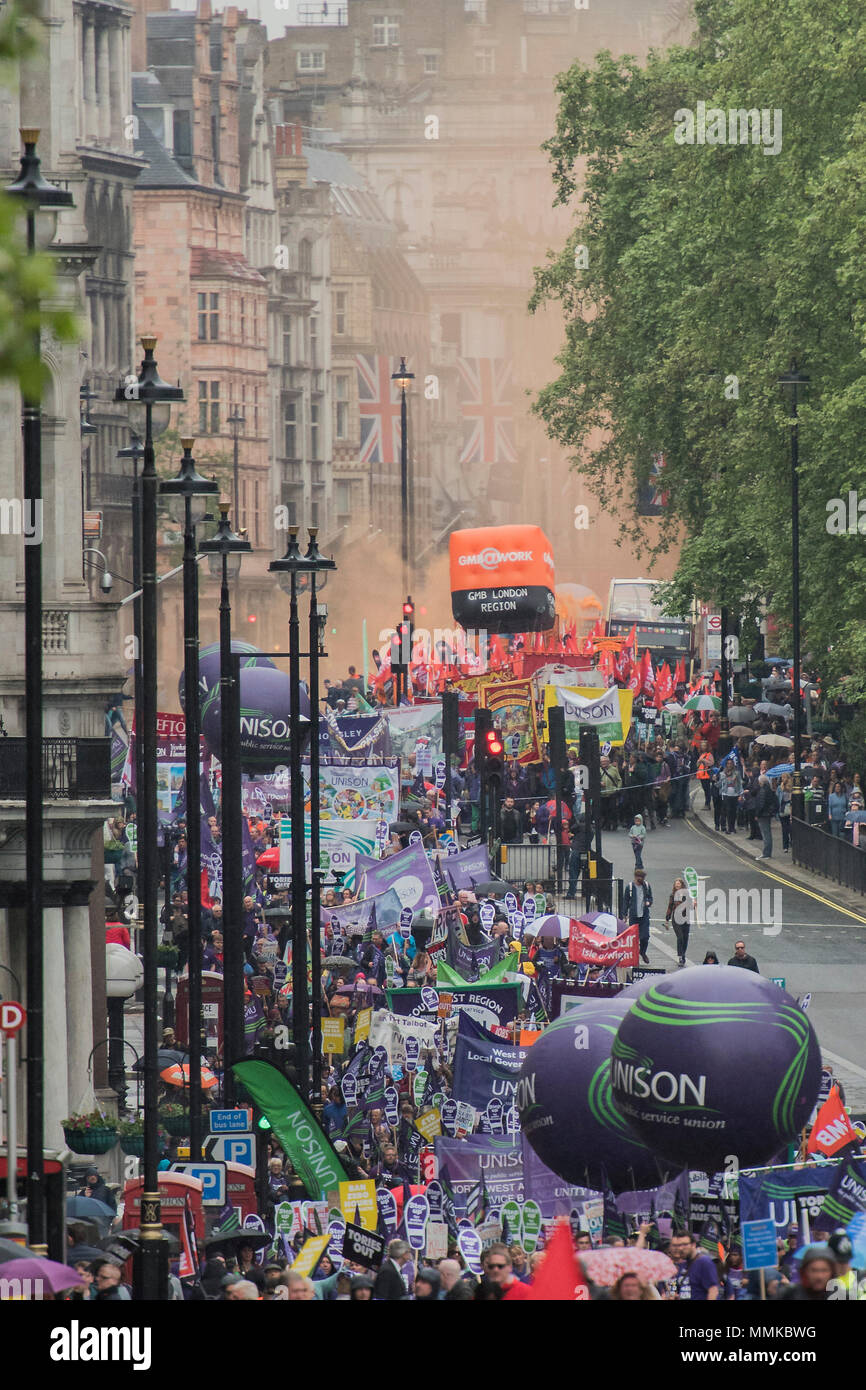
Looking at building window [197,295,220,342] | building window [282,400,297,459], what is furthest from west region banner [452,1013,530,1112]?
building window [282,400,297,459]

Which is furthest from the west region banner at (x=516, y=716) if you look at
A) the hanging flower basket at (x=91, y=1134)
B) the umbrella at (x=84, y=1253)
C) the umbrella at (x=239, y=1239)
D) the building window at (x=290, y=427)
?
the building window at (x=290, y=427)

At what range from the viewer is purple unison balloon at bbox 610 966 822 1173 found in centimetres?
1906

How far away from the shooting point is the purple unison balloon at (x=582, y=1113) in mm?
20203

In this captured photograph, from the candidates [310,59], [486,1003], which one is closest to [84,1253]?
[486,1003]

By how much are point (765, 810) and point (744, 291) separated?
1036 cm

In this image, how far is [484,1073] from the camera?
23250mm

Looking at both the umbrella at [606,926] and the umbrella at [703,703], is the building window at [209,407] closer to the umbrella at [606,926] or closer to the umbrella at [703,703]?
the umbrella at [703,703]

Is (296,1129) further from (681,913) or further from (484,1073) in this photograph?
(681,913)

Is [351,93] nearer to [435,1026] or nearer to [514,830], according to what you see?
[514,830]

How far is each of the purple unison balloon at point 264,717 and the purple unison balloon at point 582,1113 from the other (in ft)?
61.1

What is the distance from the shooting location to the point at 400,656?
6309 centimetres

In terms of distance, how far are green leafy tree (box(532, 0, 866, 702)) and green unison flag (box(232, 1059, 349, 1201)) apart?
27113 millimetres
